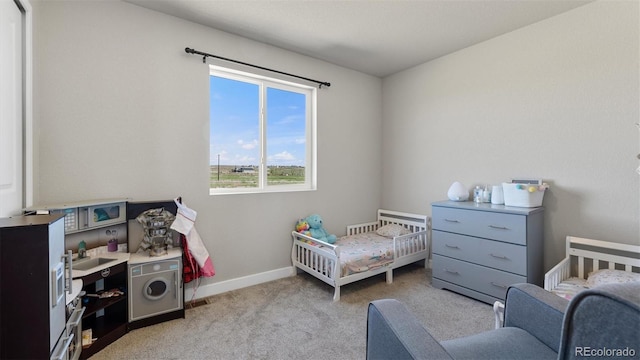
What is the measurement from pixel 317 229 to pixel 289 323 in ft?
4.07

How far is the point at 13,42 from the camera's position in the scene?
61.7 inches

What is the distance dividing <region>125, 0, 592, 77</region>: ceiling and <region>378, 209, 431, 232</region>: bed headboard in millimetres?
2081

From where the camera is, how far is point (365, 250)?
118 inches

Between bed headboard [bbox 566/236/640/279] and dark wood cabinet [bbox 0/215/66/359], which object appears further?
bed headboard [bbox 566/236/640/279]

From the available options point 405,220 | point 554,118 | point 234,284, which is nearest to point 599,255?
point 554,118

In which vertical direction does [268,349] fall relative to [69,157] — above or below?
below

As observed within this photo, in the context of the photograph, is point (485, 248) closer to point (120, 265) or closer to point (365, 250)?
point (365, 250)

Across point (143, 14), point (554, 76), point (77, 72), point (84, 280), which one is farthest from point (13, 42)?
point (554, 76)

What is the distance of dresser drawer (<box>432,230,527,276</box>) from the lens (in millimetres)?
2338

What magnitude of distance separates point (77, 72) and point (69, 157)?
2.23 feet

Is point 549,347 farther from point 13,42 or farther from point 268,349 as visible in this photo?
point 13,42

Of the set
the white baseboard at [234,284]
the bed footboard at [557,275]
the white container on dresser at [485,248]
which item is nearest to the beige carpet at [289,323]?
the white baseboard at [234,284]
